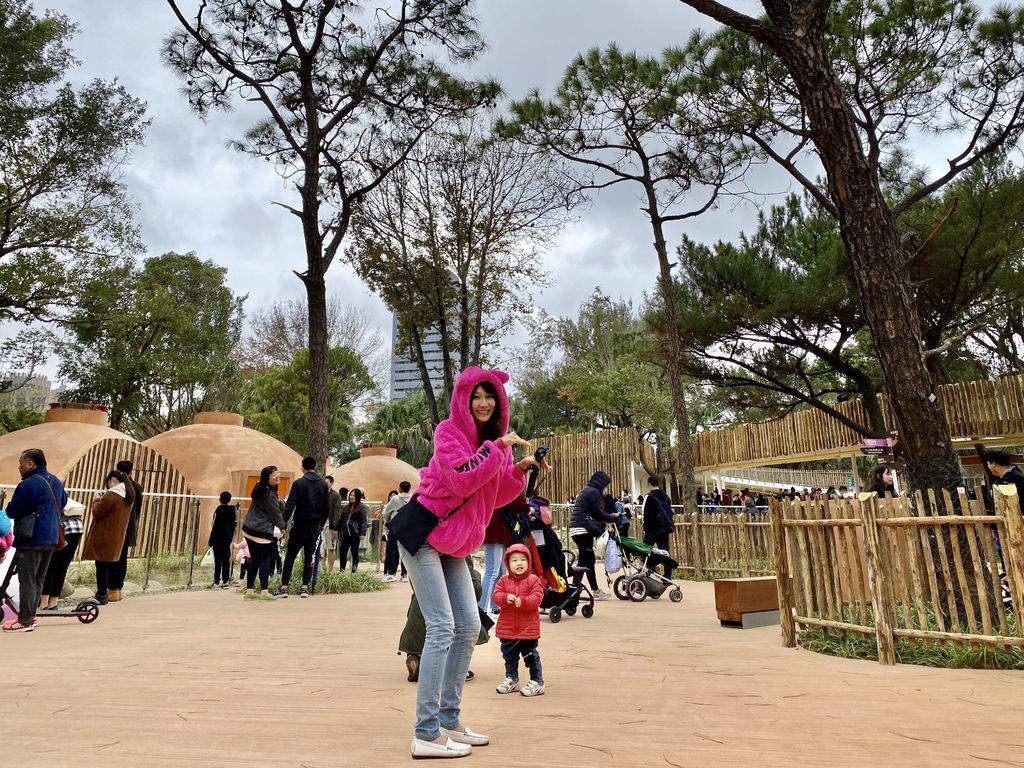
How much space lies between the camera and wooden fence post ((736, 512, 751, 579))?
1193 cm

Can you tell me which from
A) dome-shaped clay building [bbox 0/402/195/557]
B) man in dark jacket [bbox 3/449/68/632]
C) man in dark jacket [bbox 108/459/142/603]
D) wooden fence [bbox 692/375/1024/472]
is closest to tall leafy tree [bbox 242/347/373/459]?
dome-shaped clay building [bbox 0/402/195/557]

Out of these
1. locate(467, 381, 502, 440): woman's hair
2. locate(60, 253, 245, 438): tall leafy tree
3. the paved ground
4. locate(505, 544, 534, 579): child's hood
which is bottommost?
the paved ground

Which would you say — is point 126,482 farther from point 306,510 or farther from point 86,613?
point 306,510

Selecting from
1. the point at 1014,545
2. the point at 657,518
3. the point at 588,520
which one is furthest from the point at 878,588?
the point at 657,518

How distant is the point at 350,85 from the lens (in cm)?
1281

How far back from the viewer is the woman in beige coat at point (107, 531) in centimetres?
821

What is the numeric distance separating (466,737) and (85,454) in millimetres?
16258

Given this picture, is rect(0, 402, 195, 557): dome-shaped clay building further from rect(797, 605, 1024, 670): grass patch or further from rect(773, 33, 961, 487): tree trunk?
rect(773, 33, 961, 487): tree trunk

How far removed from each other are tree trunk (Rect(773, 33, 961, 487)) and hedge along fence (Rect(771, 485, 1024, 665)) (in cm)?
48

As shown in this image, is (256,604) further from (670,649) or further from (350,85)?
(350,85)

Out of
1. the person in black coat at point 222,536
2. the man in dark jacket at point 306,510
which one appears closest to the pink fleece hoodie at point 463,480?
the man in dark jacket at point 306,510

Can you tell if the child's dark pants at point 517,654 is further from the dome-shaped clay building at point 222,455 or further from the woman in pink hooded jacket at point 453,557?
the dome-shaped clay building at point 222,455

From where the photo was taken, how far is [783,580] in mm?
5941

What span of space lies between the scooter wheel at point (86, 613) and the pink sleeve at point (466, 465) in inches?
230
